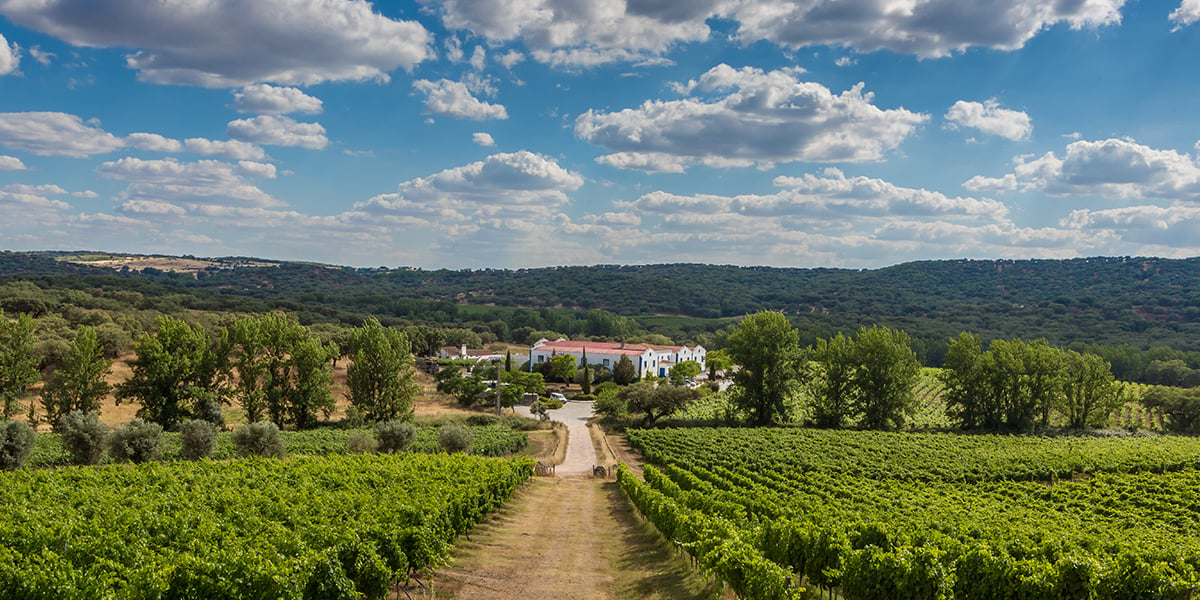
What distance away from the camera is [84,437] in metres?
32.1

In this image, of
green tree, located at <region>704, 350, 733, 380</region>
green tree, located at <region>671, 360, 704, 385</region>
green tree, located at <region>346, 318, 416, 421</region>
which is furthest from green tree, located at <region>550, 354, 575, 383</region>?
green tree, located at <region>346, 318, 416, 421</region>

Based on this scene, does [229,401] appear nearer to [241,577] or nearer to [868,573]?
[241,577]

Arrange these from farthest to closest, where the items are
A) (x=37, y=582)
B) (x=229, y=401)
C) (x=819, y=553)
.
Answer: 1. (x=229, y=401)
2. (x=819, y=553)
3. (x=37, y=582)

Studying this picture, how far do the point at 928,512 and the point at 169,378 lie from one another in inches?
2038

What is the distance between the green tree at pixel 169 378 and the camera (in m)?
49.8

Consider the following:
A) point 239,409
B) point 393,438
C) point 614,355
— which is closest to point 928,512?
point 393,438

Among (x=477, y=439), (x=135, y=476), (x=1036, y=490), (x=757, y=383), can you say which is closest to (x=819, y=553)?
(x=135, y=476)

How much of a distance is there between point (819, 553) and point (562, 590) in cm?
658

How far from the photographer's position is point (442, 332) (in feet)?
417

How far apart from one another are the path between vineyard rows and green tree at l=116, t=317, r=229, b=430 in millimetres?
32743

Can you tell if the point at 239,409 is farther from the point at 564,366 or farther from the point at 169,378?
the point at 564,366

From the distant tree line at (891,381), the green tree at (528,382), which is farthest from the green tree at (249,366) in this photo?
the distant tree line at (891,381)

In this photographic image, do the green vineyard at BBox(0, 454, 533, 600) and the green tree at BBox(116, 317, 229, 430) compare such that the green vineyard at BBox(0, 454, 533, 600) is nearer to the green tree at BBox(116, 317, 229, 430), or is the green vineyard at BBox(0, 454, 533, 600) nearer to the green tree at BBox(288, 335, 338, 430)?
the green tree at BBox(116, 317, 229, 430)

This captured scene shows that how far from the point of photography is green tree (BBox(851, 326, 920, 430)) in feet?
207
